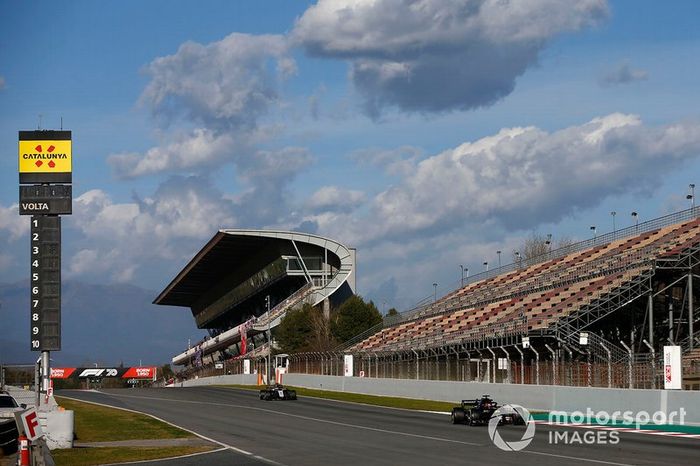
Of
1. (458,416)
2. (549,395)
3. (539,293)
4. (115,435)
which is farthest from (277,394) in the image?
(458,416)

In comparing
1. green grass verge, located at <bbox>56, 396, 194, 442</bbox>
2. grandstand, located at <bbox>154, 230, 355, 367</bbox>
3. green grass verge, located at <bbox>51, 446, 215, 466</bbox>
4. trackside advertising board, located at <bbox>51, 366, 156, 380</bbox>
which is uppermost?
grandstand, located at <bbox>154, 230, 355, 367</bbox>

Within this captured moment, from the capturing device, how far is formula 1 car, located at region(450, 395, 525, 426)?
3673 cm

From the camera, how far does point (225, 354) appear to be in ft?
454

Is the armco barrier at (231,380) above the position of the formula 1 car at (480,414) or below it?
below

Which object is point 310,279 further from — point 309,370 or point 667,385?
point 667,385

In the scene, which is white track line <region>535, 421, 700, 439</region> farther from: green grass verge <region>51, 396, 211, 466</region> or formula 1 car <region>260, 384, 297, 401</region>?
formula 1 car <region>260, 384, 297, 401</region>

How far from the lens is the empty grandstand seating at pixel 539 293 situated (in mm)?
56125

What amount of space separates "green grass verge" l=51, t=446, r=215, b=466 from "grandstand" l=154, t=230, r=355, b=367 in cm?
7024

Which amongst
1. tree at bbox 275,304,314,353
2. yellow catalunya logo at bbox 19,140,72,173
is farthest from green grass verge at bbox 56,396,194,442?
tree at bbox 275,304,314,353

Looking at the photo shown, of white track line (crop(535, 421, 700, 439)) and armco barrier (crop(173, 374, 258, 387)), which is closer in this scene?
white track line (crop(535, 421, 700, 439))

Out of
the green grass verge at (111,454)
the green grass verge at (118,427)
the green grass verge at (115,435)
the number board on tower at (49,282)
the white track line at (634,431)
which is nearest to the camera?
the green grass verge at (111,454)

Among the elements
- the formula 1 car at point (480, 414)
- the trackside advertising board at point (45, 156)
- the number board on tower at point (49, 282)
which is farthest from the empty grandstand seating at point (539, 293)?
the trackside advertising board at point (45, 156)

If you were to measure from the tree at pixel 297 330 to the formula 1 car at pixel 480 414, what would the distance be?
62.5m

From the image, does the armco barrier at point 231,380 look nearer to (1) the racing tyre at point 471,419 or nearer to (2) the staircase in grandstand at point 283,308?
(2) the staircase in grandstand at point 283,308
